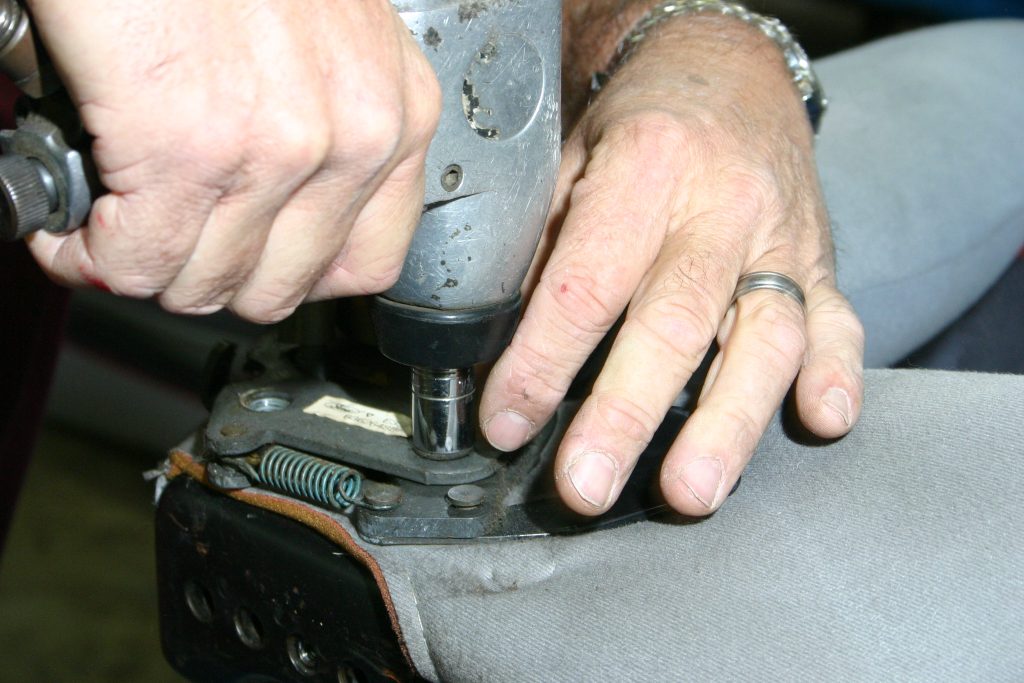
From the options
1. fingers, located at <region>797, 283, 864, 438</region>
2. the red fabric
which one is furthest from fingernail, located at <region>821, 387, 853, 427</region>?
the red fabric

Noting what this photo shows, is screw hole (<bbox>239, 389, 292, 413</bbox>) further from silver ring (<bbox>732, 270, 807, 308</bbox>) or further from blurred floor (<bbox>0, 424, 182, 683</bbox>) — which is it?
blurred floor (<bbox>0, 424, 182, 683</bbox>)

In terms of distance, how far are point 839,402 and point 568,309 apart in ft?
0.62

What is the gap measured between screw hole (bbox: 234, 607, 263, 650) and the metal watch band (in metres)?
0.61

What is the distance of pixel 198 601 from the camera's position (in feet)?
2.43

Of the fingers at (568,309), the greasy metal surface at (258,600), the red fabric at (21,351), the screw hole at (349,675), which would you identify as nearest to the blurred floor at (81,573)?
the red fabric at (21,351)

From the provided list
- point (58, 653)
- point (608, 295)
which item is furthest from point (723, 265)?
point (58, 653)

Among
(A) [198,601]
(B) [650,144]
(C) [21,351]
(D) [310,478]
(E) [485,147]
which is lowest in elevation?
(C) [21,351]

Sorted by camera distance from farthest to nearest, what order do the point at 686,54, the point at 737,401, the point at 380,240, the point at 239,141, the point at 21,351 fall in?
1. the point at 21,351
2. the point at 686,54
3. the point at 737,401
4. the point at 380,240
5. the point at 239,141

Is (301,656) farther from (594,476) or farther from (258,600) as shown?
(594,476)

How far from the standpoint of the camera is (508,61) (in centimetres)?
55

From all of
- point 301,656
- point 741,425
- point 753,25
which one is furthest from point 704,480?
point 753,25

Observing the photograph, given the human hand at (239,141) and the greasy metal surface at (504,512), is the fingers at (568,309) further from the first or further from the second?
the human hand at (239,141)

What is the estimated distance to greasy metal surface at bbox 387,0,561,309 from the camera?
0.53 meters

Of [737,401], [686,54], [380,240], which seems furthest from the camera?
[686,54]
